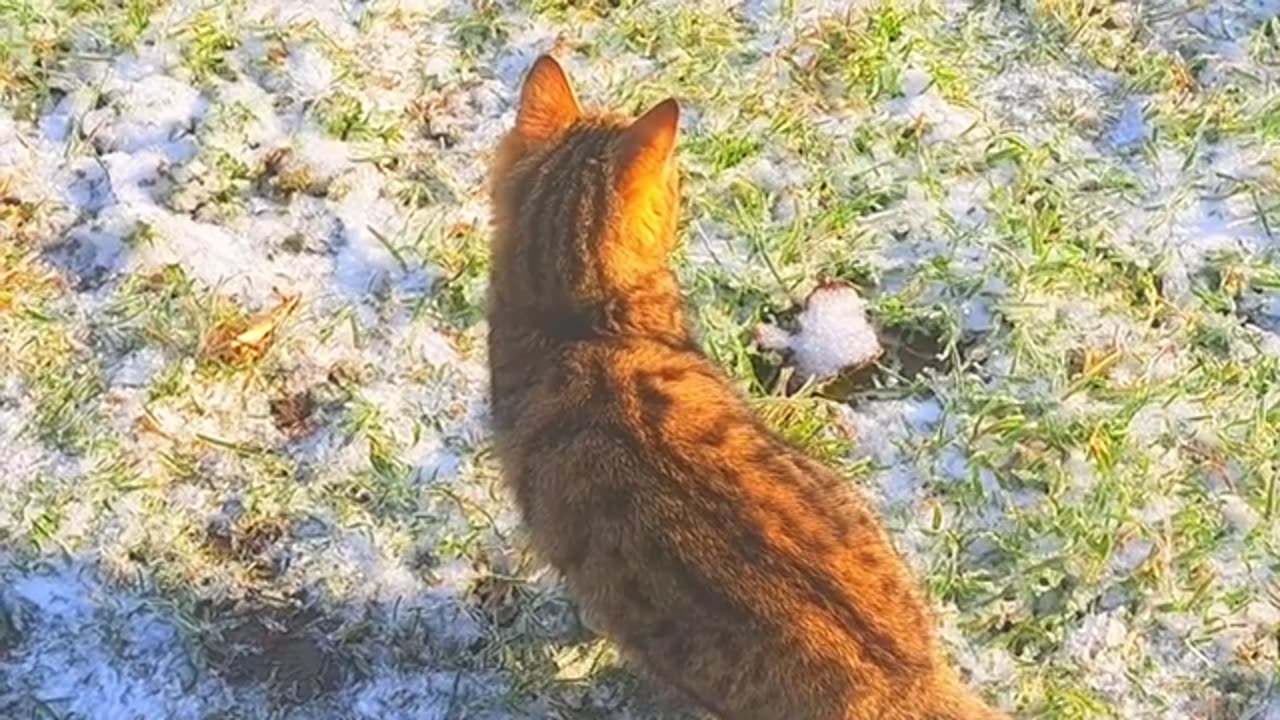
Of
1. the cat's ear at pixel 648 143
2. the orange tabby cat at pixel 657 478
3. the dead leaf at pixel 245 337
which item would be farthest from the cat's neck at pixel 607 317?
the dead leaf at pixel 245 337

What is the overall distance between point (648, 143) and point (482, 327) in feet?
3.52

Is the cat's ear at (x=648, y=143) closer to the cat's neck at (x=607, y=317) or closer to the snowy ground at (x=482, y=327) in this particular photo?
the cat's neck at (x=607, y=317)

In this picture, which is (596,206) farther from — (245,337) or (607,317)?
(245,337)

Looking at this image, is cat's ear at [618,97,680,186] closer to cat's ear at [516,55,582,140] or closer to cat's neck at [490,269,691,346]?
cat's neck at [490,269,691,346]

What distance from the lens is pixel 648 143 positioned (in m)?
3.48

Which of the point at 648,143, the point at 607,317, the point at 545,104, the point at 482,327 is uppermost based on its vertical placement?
the point at 648,143

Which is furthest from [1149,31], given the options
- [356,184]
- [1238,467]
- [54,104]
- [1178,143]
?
[54,104]

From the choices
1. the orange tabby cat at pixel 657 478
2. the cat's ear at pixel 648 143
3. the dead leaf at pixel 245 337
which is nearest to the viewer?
the orange tabby cat at pixel 657 478

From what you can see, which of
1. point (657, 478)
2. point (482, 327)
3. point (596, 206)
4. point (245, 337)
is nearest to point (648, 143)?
point (596, 206)

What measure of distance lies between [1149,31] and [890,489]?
5.95 ft

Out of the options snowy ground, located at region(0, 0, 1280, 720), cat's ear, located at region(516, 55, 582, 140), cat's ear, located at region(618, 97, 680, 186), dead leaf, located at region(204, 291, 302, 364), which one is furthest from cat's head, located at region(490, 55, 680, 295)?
dead leaf, located at region(204, 291, 302, 364)

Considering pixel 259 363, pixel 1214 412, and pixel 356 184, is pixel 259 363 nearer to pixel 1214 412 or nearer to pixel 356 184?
pixel 356 184

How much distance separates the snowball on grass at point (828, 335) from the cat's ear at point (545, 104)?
878 mm

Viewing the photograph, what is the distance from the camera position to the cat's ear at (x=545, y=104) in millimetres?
3834
